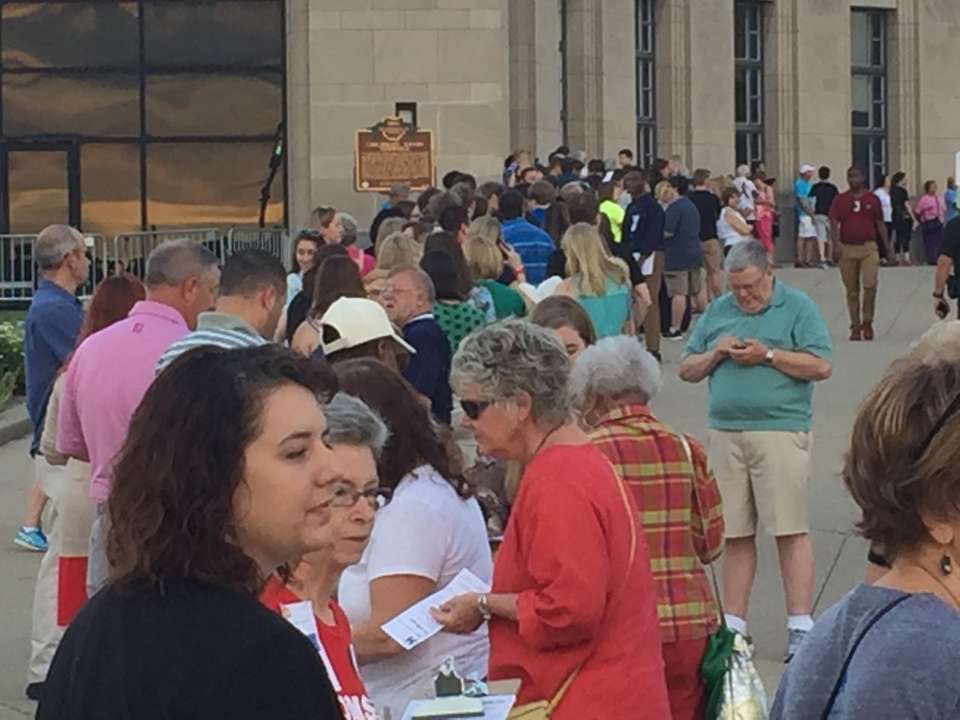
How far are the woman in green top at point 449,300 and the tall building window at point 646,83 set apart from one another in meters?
28.8

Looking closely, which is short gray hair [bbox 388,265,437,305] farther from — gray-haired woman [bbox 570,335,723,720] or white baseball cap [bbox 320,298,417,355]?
gray-haired woman [bbox 570,335,723,720]

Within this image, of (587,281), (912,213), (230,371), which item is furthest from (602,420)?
(912,213)

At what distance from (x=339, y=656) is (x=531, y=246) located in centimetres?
1288

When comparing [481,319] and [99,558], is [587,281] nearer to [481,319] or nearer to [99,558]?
[481,319]

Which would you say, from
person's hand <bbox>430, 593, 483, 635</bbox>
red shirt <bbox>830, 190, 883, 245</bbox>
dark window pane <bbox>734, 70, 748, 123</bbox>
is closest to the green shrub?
red shirt <bbox>830, 190, 883, 245</bbox>

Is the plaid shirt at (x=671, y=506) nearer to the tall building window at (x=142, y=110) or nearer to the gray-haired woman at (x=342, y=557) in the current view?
the gray-haired woman at (x=342, y=557)

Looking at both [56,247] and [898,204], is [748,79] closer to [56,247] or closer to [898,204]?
[898,204]

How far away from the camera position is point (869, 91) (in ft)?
150

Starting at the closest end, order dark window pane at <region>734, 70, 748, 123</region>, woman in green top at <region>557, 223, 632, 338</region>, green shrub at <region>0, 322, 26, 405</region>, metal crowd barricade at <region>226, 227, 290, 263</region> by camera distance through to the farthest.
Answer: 1. woman in green top at <region>557, 223, 632, 338</region>
2. green shrub at <region>0, 322, 26, 405</region>
3. metal crowd barricade at <region>226, 227, 290, 263</region>
4. dark window pane at <region>734, 70, 748, 123</region>

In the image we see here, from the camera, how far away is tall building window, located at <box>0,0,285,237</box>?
3142 centimetres

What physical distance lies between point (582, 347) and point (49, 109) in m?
24.8

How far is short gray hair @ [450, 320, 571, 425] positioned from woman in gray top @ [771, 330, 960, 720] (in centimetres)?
221

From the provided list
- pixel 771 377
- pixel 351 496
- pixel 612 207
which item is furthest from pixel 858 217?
pixel 351 496

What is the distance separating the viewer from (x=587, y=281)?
13.2m
